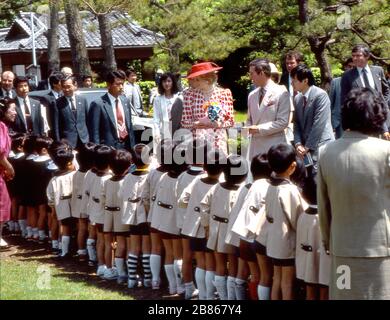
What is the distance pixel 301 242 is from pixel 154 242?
2.11 m

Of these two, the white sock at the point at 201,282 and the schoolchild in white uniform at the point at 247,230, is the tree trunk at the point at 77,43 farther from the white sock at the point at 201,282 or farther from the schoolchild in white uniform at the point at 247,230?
the schoolchild in white uniform at the point at 247,230

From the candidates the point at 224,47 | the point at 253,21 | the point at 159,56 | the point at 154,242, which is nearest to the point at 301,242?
the point at 154,242

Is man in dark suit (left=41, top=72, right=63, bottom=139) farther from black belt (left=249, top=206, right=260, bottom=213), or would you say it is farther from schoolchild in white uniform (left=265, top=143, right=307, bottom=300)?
schoolchild in white uniform (left=265, top=143, right=307, bottom=300)

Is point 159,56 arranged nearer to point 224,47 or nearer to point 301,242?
point 224,47

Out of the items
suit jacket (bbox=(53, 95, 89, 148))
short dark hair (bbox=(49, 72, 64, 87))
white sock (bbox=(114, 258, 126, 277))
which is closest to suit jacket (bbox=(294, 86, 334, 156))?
white sock (bbox=(114, 258, 126, 277))

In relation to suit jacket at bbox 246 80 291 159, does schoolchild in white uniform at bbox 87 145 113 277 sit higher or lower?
lower

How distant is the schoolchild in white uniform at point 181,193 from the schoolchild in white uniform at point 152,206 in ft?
1.03

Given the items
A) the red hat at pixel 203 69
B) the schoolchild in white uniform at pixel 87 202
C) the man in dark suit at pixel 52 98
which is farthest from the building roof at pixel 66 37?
the red hat at pixel 203 69

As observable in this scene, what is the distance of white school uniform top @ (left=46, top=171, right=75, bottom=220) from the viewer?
362 inches

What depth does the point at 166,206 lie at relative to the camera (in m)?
7.57

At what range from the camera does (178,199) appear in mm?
7379

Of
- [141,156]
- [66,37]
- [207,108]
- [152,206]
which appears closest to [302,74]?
[207,108]

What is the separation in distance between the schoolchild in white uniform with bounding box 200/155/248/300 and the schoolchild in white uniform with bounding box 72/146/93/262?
94.9 inches

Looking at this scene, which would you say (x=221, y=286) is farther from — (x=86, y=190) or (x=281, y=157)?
(x=86, y=190)
